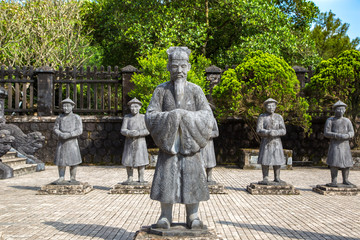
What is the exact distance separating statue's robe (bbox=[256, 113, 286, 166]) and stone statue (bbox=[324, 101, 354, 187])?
1.13 meters

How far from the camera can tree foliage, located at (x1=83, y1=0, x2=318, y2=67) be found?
683 inches

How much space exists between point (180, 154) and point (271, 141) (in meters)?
4.95

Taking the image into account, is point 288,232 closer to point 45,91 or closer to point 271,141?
point 271,141

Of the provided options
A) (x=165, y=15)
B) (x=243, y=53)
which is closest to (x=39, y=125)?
(x=165, y=15)

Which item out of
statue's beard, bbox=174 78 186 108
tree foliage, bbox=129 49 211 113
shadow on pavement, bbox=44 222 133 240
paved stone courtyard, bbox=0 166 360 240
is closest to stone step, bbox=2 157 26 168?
paved stone courtyard, bbox=0 166 360 240

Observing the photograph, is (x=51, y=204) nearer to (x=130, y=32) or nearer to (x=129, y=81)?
(x=129, y=81)

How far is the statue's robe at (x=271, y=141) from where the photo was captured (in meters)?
8.50

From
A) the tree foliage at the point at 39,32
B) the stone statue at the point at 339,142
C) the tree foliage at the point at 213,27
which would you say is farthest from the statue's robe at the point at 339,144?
the tree foliage at the point at 39,32

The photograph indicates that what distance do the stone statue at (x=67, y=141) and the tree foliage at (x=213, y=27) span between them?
872cm

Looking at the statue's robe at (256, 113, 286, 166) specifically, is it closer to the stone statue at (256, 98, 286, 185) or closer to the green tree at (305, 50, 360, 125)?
the stone statue at (256, 98, 286, 185)

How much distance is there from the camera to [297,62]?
61.2ft

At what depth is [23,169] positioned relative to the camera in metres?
11.5

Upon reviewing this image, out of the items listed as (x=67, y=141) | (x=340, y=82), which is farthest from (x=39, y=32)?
(x=340, y=82)

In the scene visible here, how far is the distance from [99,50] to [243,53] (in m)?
9.21
